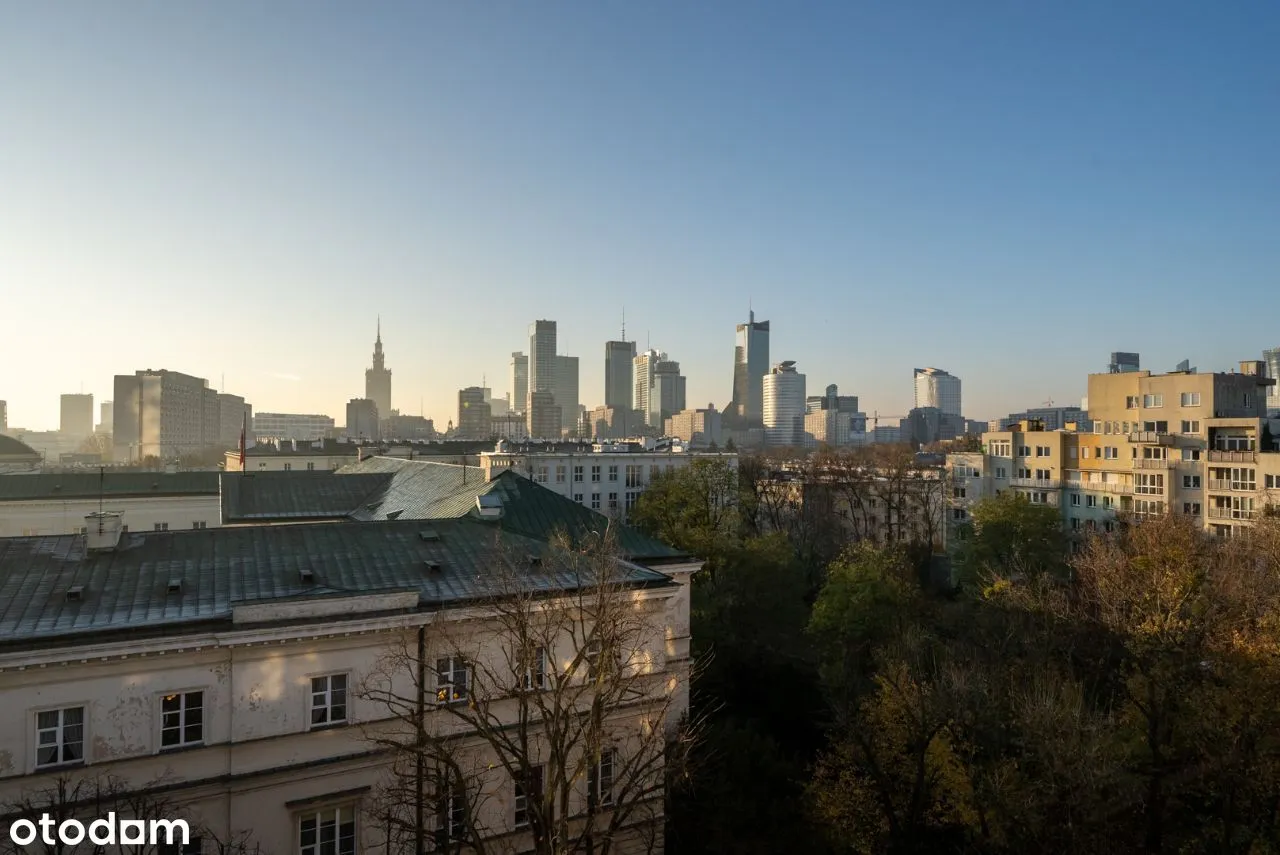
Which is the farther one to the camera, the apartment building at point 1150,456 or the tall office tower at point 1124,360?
the tall office tower at point 1124,360

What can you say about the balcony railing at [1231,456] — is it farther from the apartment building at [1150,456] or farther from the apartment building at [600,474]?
the apartment building at [600,474]

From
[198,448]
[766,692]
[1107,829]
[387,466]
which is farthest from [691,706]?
[198,448]

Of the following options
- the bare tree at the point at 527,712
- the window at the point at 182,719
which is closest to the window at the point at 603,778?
the bare tree at the point at 527,712

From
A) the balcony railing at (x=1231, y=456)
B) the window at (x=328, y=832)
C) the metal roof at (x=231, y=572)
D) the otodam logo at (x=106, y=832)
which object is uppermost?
the balcony railing at (x=1231, y=456)

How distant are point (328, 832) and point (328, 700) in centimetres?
336

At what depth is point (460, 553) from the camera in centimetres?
2539

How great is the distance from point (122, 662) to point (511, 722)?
9736mm

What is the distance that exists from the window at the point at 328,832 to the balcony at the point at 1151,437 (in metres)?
63.0

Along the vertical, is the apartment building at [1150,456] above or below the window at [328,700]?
above

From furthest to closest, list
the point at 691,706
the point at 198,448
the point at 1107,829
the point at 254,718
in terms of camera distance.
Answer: the point at 198,448 → the point at 691,706 → the point at 1107,829 → the point at 254,718

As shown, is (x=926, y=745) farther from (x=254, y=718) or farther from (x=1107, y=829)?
(x=254, y=718)

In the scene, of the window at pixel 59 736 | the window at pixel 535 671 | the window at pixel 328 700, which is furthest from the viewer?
the window at pixel 328 700

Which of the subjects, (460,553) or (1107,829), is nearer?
(1107,829)

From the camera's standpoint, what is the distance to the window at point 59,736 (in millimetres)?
17188
